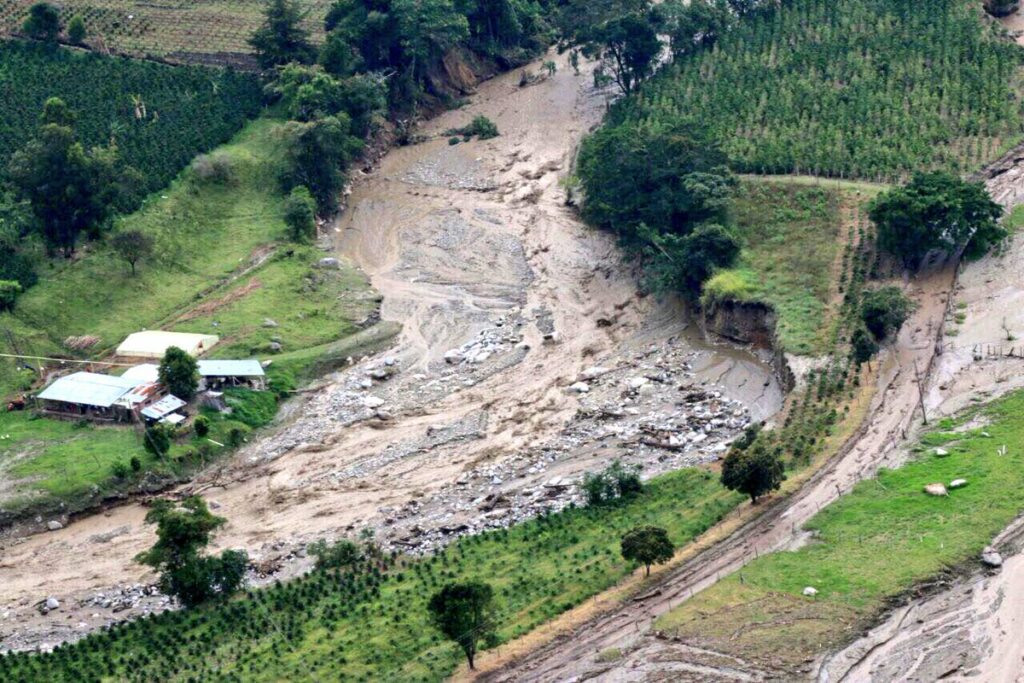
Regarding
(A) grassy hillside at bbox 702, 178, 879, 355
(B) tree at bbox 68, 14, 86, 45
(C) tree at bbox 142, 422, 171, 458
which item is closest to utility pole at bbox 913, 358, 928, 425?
(A) grassy hillside at bbox 702, 178, 879, 355

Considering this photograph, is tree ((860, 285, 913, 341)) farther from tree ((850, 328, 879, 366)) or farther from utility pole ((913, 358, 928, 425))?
utility pole ((913, 358, 928, 425))

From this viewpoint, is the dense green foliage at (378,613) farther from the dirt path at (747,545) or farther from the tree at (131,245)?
the tree at (131,245)

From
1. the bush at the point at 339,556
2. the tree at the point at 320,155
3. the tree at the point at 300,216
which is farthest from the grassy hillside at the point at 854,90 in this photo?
the bush at the point at 339,556

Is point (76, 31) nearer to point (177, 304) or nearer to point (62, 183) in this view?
point (62, 183)

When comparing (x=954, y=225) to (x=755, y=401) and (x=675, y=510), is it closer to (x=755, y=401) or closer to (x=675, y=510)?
(x=755, y=401)

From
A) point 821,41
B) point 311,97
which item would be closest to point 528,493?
point 311,97

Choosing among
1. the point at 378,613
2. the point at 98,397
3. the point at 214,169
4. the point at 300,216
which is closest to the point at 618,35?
the point at 300,216
